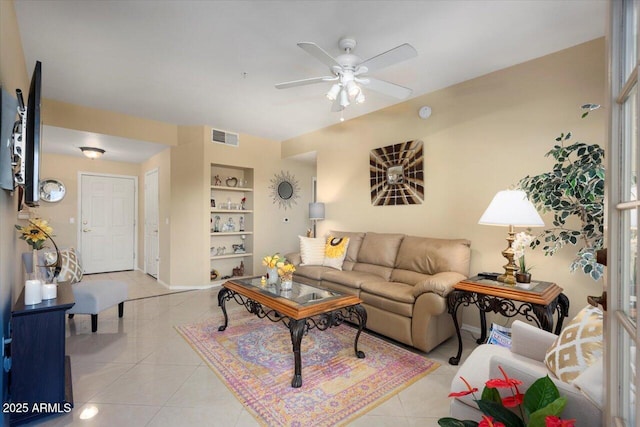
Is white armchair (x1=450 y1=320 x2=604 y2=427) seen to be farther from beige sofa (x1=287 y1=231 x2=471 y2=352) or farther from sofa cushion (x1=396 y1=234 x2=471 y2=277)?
sofa cushion (x1=396 y1=234 x2=471 y2=277)

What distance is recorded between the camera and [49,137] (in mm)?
4340

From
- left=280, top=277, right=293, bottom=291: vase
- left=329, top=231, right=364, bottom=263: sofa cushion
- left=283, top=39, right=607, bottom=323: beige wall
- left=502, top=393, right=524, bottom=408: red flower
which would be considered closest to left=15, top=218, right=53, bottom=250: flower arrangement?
left=280, top=277, right=293, bottom=291: vase

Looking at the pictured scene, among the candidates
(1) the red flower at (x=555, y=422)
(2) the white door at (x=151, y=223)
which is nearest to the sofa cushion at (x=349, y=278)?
(1) the red flower at (x=555, y=422)

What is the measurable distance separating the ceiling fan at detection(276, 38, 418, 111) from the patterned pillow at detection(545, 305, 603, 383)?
5.84 ft

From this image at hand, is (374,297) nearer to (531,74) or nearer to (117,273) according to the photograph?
(531,74)

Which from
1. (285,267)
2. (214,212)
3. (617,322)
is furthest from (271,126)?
(617,322)

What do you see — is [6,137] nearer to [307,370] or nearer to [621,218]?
[307,370]

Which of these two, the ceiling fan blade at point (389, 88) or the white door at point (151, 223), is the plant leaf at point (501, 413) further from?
the white door at point (151, 223)

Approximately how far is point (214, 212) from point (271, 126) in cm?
180

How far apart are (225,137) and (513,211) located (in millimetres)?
4341

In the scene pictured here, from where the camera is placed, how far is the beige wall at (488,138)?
8.08ft

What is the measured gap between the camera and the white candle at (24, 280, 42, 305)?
1.77 metres

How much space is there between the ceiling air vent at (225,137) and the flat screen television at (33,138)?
125 inches

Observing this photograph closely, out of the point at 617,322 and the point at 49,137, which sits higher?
the point at 49,137
